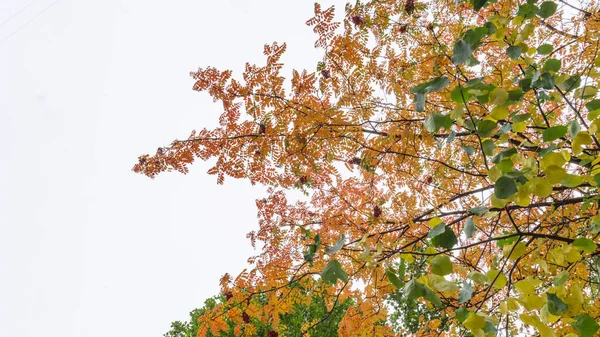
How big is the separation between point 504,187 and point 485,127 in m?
0.24

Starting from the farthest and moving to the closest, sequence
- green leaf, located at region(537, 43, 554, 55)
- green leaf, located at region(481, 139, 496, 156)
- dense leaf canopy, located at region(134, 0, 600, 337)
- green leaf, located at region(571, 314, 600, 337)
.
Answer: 1. dense leaf canopy, located at region(134, 0, 600, 337)
2. green leaf, located at region(537, 43, 554, 55)
3. green leaf, located at region(481, 139, 496, 156)
4. green leaf, located at region(571, 314, 600, 337)

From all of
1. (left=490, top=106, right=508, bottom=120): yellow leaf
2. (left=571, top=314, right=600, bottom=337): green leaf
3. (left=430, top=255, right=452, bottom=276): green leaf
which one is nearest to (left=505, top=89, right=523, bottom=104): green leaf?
(left=490, top=106, right=508, bottom=120): yellow leaf

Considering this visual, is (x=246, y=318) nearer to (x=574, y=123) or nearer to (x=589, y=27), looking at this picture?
(x=574, y=123)

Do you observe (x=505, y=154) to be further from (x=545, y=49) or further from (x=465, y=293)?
(x=545, y=49)

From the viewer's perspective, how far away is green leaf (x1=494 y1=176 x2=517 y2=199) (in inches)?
35.4

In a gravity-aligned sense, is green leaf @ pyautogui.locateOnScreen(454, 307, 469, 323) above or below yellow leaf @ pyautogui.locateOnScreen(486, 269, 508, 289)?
below

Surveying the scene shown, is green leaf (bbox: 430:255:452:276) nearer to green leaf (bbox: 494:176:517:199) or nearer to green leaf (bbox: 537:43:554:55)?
green leaf (bbox: 494:176:517:199)

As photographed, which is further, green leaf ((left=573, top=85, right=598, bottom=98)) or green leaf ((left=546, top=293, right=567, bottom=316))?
green leaf ((left=573, top=85, right=598, bottom=98))

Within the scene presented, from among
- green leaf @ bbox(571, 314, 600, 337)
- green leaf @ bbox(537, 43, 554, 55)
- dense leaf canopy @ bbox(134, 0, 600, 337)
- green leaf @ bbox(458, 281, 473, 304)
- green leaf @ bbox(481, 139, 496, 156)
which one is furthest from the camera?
dense leaf canopy @ bbox(134, 0, 600, 337)

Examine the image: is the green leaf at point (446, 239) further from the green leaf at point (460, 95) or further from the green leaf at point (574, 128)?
the green leaf at point (574, 128)

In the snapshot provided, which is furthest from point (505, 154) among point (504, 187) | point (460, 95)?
point (460, 95)

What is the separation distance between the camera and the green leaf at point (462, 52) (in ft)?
3.39

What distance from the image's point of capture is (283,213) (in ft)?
10.4

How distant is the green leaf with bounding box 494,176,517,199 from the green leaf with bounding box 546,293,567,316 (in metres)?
0.30
